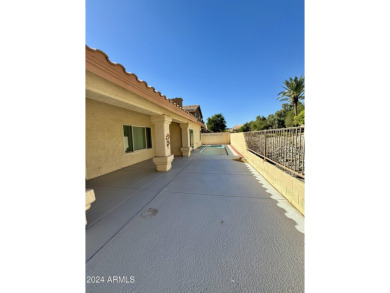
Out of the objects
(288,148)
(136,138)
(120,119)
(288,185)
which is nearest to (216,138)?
(136,138)

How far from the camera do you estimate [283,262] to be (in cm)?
155

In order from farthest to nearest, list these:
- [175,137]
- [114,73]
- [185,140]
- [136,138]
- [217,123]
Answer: [217,123]
[175,137]
[185,140]
[136,138]
[114,73]

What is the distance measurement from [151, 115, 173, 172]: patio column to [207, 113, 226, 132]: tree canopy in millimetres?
26582

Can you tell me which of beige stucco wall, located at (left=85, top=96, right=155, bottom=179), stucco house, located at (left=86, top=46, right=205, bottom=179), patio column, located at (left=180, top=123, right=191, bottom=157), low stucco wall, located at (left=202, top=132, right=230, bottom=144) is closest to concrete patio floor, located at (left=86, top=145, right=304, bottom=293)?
beige stucco wall, located at (left=85, top=96, right=155, bottom=179)

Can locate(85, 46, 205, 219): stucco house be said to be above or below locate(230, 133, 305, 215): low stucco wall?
above

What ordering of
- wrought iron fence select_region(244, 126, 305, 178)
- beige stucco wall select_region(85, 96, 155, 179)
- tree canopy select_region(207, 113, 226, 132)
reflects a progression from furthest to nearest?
tree canopy select_region(207, 113, 226, 132)
beige stucco wall select_region(85, 96, 155, 179)
wrought iron fence select_region(244, 126, 305, 178)

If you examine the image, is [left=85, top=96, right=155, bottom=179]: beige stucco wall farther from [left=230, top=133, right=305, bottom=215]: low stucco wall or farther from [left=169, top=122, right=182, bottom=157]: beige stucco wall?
[left=230, top=133, right=305, bottom=215]: low stucco wall

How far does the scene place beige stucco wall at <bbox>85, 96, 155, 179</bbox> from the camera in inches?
186

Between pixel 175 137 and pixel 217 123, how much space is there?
2243 centimetres

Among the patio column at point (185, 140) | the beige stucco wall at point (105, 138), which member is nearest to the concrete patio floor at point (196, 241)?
the beige stucco wall at point (105, 138)

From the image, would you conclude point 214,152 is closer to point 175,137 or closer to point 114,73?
point 175,137

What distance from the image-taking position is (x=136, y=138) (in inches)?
277
